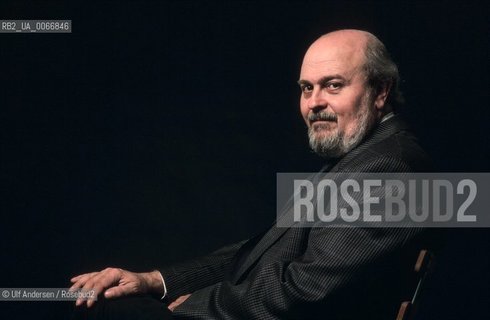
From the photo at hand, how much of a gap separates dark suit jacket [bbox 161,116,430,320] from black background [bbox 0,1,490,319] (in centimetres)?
125

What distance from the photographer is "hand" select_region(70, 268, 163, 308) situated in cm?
196

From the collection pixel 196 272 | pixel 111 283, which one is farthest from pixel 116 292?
pixel 196 272

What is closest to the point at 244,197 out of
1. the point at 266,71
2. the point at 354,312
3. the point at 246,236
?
the point at 246,236

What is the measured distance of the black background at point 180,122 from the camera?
3.09 m

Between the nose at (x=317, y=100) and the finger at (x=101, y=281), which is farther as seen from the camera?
the nose at (x=317, y=100)

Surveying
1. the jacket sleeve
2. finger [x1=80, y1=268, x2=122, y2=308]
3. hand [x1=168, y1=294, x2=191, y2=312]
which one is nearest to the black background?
the jacket sleeve

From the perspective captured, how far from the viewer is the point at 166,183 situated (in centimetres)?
320

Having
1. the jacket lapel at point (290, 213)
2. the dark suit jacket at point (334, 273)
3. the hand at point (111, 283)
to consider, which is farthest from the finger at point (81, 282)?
the jacket lapel at point (290, 213)

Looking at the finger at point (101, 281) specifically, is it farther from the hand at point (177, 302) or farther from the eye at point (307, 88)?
the eye at point (307, 88)

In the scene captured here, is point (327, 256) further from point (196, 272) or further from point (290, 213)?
point (196, 272)

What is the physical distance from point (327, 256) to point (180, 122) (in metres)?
1.57

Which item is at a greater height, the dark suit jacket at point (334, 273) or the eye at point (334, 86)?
the eye at point (334, 86)

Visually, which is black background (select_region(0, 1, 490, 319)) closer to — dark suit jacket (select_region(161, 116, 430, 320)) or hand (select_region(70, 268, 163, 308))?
hand (select_region(70, 268, 163, 308))

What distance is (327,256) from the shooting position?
1758 mm
